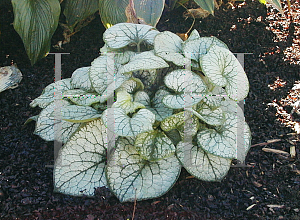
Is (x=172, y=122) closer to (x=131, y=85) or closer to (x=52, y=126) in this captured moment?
(x=131, y=85)

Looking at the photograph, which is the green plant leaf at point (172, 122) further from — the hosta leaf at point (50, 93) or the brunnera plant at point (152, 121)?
the hosta leaf at point (50, 93)

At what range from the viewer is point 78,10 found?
2678 mm

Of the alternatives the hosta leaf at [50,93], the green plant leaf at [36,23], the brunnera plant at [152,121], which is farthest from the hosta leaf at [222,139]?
the green plant leaf at [36,23]

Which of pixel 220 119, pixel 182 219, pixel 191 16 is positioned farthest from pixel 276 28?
pixel 182 219

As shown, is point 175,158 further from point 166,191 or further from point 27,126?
point 27,126

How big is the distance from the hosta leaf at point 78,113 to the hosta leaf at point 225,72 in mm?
583

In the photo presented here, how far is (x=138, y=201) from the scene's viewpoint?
63.1 inches

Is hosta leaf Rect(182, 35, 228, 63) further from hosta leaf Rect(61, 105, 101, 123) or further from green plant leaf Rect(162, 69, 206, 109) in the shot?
hosta leaf Rect(61, 105, 101, 123)

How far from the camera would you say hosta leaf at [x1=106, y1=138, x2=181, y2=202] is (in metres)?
1.59

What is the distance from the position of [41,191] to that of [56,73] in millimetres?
1024

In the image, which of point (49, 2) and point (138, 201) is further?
point (49, 2)

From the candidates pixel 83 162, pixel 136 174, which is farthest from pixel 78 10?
pixel 136 174

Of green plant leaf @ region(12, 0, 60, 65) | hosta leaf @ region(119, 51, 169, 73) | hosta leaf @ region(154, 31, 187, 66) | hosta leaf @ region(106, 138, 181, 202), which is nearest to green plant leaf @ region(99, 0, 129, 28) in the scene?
green plant leaf @ region(12, 0, 60, 65)

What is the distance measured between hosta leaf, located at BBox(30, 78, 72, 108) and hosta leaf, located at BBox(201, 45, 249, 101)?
2.81 feet
